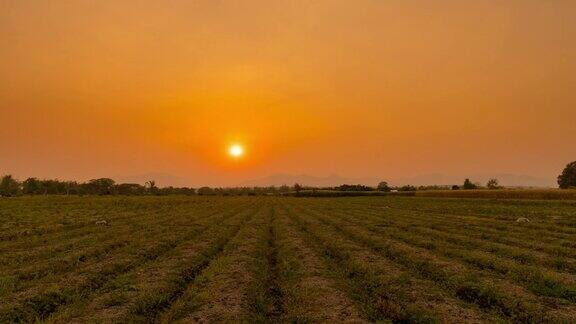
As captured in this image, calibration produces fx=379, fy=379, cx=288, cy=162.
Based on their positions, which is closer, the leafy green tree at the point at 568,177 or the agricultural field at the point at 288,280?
the agricultural field at the point at 288,280

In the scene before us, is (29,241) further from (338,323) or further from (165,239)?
(338,323)

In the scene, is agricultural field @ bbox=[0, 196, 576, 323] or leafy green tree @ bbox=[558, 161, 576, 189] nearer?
agricultural field @ bbox=[0, 196, 576, 323]

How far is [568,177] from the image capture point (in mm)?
153125

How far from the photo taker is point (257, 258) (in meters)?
19.8

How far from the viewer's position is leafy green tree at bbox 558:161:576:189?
15100cm

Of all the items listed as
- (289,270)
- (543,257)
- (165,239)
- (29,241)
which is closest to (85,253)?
(165,239)

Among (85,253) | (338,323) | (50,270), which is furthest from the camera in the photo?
(85,253)

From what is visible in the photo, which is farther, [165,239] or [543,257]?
[165,239]

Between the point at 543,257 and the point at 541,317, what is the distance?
33.9 ft

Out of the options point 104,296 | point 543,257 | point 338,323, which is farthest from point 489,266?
point 104,296

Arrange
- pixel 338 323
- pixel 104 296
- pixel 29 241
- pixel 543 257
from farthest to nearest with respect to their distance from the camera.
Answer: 1. pixel 29 241
2. pixel 543 257
3. pixel 104 296
4. pixel 338 323

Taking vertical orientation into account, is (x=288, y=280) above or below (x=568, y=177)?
below

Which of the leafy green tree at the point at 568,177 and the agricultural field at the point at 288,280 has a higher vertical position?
the leafy green tree at the point at 568,177

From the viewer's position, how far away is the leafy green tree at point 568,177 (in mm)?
151000
